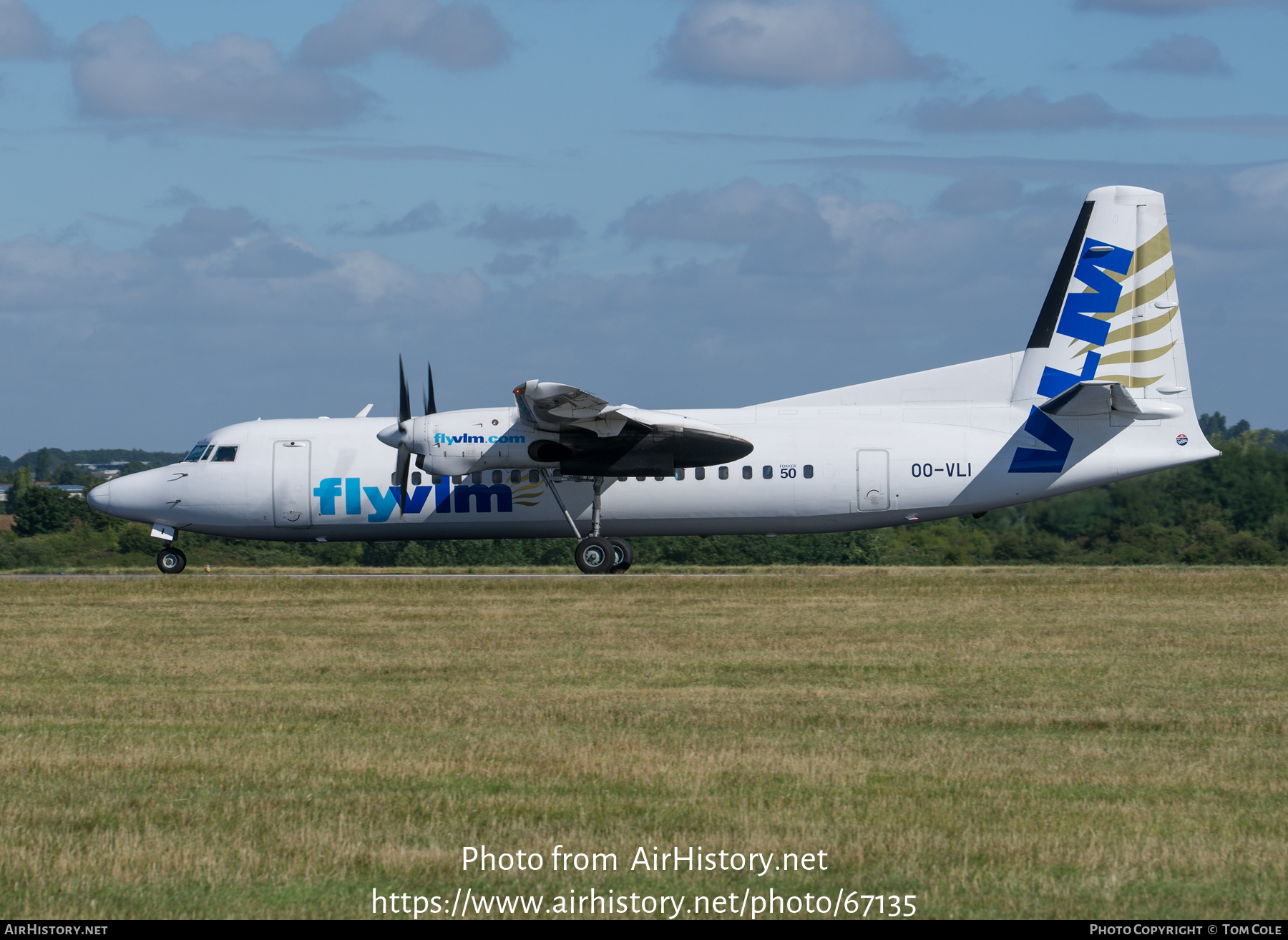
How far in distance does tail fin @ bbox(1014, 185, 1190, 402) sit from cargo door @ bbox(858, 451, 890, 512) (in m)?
3.03

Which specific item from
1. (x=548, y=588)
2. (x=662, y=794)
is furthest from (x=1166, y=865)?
(x=548, y=588)

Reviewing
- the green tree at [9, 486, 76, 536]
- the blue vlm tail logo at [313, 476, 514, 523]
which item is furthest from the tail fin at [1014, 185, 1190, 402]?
the green tree at [9, 486, 76, 536]

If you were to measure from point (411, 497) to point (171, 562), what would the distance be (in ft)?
18.7

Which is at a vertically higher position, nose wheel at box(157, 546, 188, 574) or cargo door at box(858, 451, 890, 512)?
cargo door at box(858, 451, 890, 512)

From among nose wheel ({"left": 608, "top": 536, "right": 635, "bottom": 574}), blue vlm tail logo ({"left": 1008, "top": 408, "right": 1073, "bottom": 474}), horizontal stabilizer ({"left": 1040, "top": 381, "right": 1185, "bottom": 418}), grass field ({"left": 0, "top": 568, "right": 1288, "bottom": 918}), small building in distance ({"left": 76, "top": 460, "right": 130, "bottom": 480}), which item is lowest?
grass field ({"left": 0, "top": 568, "right": 1288, "bottom": 918})

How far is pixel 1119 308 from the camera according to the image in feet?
81.4

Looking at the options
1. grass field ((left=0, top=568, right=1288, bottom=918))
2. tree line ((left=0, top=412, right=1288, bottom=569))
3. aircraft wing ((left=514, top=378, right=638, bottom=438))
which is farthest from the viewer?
tree line ((left=0, top=412, right=1288, bottom=569))

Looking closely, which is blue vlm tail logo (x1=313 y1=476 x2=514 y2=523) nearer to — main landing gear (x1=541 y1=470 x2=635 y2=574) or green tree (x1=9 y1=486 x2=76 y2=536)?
main landing gear (x1=541 y1=470 x2=635 y2=574)

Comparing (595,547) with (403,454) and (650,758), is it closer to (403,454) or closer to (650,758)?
(403,454)

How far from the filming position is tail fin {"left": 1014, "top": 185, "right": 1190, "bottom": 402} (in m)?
24.7

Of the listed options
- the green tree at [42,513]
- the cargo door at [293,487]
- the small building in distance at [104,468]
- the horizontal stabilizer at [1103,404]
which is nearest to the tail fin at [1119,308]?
the horizontal stabilizer at [1103,404]

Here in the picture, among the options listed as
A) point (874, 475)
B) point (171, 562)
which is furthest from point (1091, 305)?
point (171, 562)

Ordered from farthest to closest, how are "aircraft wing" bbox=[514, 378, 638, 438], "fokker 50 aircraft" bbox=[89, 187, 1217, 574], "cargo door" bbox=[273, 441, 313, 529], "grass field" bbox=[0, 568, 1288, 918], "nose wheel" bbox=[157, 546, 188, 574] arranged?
"nose wheel" bbox=[157, 546, 188, 574] < "cargo door" bbox=[273, 441, 313, 529] < "fokker 50 aircraft" bbox=[89, 187, 1217, 574] < "aircraft wing" bbox=[514, 378, 638, 438] < "grass field" bbox=[0, 568, 1288, 918]
